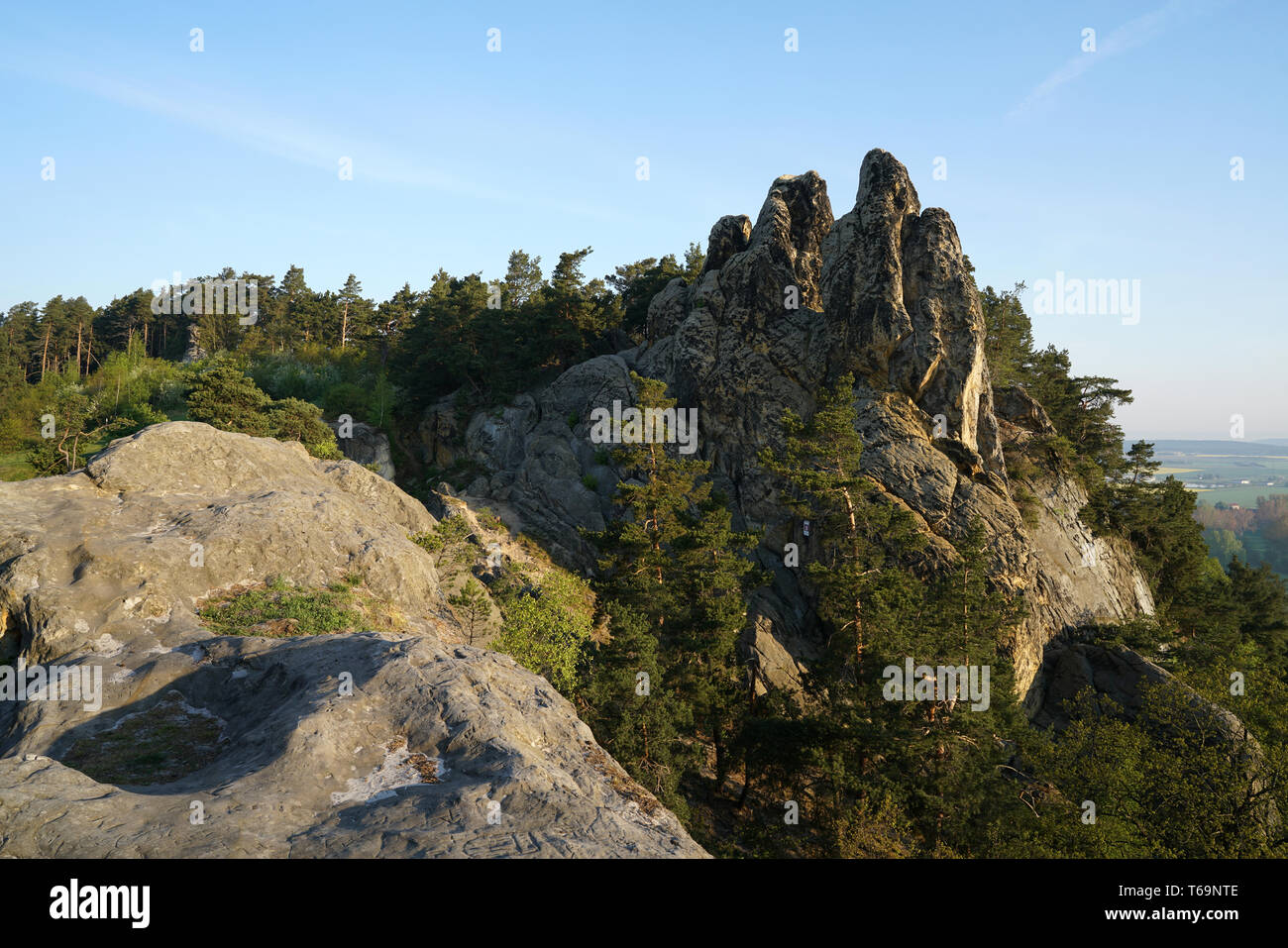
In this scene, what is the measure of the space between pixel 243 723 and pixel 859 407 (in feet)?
124

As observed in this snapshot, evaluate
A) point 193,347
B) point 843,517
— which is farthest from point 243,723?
point 193,347

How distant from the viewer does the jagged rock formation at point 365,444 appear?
5674cm

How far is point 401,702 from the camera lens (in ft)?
38.4

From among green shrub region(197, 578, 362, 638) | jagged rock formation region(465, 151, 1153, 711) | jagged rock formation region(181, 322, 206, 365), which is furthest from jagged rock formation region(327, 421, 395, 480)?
jagged rock formation region(181, 322, 206, 365)

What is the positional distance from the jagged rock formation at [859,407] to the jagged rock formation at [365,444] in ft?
33.7

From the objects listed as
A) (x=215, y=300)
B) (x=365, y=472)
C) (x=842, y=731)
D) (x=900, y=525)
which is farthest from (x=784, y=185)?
(x=215, y=300)

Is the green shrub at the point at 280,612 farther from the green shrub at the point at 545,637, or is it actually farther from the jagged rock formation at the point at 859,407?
the jagged rock formation at the point at 859,407

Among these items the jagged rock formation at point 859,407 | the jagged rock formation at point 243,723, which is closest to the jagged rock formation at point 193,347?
the jagged rock formation at point 859,407

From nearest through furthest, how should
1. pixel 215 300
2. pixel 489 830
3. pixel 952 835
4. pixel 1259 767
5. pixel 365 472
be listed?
pixel 489 830 < pixel 1259 767 < pixel 952 835 < pixel 365 472 < pixel 215 300

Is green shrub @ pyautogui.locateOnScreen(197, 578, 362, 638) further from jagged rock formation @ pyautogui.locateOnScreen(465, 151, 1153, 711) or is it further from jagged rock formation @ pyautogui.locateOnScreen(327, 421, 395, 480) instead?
jagged rock formation @ pyautogui.locateOnScreen(327, 421, 395, 480)

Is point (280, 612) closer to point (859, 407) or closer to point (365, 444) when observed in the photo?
point (859, 407)

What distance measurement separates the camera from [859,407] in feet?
140

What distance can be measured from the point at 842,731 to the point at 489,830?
19631mm

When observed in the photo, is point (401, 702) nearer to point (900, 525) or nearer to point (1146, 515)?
point (900, 525)
